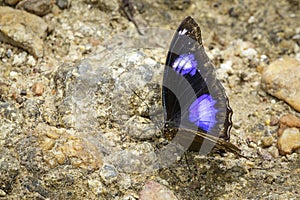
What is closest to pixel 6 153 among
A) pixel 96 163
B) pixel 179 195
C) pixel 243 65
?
pixel 96 163

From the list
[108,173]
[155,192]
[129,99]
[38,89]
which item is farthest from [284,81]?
[38,89]

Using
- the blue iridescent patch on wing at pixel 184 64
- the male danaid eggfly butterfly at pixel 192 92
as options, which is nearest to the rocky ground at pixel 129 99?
the male danaid eggfly butterfly at pixel 192 92

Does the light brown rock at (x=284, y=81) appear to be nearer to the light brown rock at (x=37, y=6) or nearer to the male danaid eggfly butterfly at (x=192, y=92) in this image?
the male danaid eggfly butterfly at (x=192, y=92)

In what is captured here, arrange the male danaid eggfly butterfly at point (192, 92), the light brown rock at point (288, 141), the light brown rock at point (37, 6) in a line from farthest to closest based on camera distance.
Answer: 1. the light brown rock at point (37, 6)
2. the light brown rock at point (288, 141)
3. the male danaid eggfly butterfly at point (192, 92)

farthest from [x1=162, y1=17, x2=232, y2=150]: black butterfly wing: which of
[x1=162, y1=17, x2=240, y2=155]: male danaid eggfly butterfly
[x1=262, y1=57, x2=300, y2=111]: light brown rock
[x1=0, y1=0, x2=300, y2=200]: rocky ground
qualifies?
[x1=262, y1=57, x2=300, y2=111]: light brown rock

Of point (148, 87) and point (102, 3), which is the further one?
point (102, 3)

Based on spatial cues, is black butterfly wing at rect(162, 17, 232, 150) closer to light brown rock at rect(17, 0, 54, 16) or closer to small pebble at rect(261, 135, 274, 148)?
small pebble at rect(261, 135, 274, 148)

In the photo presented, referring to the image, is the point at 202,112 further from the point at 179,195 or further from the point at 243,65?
the point at 243,65
